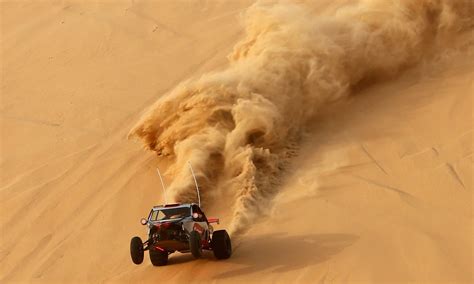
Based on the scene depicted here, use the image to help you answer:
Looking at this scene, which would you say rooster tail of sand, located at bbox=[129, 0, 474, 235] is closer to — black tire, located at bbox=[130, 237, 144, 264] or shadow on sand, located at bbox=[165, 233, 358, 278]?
shadow on sand, located at bbox=[165, 233, 358, 278]

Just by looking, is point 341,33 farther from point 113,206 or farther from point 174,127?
point 113,206

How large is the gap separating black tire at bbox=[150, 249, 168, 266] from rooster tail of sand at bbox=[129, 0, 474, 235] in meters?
1.12

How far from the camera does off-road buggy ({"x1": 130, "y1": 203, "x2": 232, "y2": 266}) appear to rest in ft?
30.9

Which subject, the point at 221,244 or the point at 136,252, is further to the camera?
the point at 221,244

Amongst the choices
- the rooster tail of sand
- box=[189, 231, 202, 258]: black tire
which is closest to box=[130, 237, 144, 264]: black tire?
box=[189, 231, 202, 258]: black tire

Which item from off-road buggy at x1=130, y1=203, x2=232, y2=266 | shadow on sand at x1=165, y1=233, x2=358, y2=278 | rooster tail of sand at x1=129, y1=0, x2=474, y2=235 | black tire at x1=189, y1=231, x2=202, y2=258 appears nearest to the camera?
black tire at x1=189, y1=231, x2=202, y2=258

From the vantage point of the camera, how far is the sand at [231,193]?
10.2 meters

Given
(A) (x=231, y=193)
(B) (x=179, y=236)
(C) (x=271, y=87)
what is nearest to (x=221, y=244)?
(B) (x=179, y=236)

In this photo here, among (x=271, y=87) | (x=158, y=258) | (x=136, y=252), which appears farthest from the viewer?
Answer: (x=271, y=87)

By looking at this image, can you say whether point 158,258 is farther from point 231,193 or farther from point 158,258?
point 231,193

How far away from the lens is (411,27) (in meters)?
15.8

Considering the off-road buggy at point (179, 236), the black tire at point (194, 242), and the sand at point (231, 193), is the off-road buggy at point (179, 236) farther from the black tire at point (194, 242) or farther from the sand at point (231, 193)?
the sand at point (231, 193)

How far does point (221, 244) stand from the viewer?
9.86 meters

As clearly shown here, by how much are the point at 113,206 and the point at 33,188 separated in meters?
1.88
